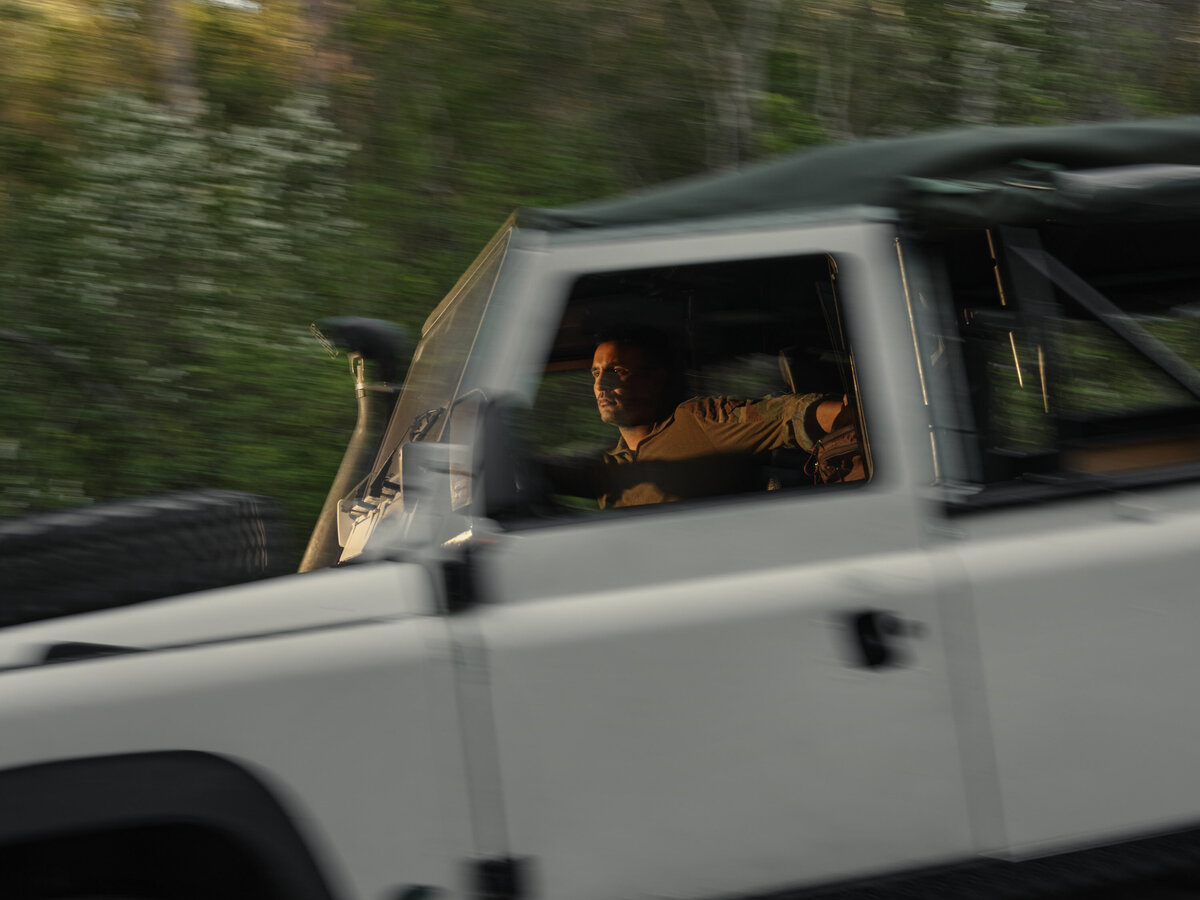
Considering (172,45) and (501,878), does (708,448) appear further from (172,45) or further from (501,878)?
(172,45)

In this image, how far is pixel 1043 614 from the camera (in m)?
2.25

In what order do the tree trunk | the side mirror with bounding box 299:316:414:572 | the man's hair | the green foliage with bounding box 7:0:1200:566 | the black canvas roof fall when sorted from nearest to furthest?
the black canvas roof < the man's hair < the side mirror with bounding box 299:316:414:572 < the green foliage with bounding box 7:0:1200:566 < the tree trunk

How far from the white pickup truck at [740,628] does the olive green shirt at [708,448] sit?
4cm

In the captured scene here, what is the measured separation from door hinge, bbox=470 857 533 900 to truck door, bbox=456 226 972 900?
0.9 inches

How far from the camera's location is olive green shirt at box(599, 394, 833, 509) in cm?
236

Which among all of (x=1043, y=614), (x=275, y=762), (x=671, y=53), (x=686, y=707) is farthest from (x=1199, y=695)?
(x=671, y=53)

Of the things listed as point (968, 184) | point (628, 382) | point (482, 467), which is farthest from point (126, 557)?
point (968, 184)

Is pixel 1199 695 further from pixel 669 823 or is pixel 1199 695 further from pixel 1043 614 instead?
pixel 669 823

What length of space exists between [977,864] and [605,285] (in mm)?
1376

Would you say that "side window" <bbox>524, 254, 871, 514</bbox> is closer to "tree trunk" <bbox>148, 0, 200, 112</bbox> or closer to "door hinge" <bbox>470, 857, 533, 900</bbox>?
"door hinge" <bbox>470, 857, 533, 900</bbox>

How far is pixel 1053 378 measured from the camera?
2.42 meters

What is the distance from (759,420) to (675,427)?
7.4 inches

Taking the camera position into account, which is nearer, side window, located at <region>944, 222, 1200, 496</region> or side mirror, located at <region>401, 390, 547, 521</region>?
side mirror, located at <region>401, 390, 547, 521</region>

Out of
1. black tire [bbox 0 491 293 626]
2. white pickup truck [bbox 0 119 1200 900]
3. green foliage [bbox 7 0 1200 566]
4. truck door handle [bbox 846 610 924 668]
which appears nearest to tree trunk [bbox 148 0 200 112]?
green foliage [bbox 7 0 1200 566]
